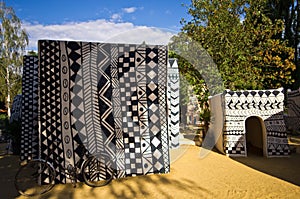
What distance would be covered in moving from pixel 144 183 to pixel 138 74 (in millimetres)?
2332

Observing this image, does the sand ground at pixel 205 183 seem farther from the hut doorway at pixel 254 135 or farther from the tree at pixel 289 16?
the tree at pixel 289 16

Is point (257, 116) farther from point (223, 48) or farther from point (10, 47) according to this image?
point (10, 47)

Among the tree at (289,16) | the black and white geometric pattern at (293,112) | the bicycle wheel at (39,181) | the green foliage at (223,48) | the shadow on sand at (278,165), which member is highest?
the tree at (289,16)

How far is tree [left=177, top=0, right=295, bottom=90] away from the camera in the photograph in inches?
471

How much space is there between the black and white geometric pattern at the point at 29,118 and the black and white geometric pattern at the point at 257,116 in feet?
18.0

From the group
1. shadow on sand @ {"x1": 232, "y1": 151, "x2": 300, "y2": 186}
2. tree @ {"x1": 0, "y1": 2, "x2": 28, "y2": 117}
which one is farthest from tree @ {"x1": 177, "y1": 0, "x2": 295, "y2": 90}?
tree @ {"x1": 0, "y1": 2, "x2": 28, "y2": 117}

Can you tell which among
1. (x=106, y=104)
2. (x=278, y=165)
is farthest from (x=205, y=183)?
(x=106, y=104)

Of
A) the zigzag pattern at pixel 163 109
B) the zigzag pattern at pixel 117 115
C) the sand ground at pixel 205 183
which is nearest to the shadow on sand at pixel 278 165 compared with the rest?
the sand ground at pixel 205 183

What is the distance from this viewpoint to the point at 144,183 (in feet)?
15.7

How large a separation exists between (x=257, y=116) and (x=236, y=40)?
20.9 feet

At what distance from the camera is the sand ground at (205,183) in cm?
416

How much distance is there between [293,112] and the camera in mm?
13000

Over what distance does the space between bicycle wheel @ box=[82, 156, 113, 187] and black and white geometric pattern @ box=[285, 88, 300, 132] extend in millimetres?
10856

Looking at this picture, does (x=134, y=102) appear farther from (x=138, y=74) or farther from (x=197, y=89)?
(x=197, y=89)
